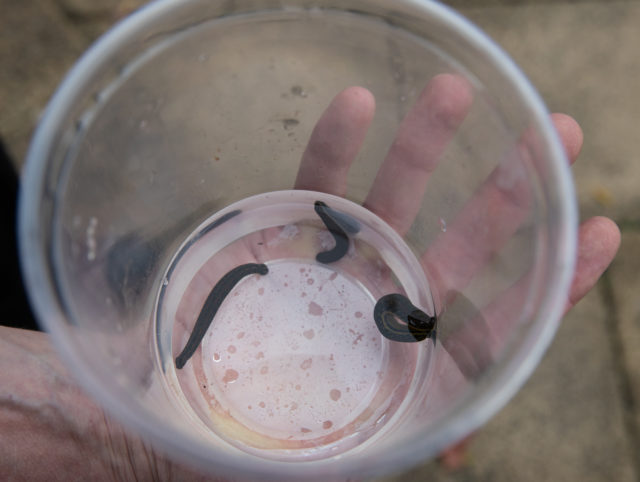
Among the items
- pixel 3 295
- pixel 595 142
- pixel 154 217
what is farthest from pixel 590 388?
pixel 3 295

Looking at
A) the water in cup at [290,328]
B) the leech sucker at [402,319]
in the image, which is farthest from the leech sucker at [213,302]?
the leech sucker at [402,319]

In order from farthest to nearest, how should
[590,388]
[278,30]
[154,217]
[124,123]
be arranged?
[590,388], [154,217], [278,30], [124,123]

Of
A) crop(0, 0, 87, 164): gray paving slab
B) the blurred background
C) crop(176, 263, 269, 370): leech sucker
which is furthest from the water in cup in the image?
crop(0, 0, 87, 164): gray paving slab

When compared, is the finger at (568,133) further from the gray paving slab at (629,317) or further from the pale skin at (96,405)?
the gray paving slab at (629,317)

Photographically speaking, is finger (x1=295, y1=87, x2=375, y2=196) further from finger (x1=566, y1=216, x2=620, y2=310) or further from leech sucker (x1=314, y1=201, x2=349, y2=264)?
finger (x1=566, y1=216, x2=620, y2=310)

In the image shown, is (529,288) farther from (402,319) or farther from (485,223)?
(402,319)

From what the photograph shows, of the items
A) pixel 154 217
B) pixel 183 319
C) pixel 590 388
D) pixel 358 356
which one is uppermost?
pixel 154 217

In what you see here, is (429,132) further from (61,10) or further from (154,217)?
(61,10)
